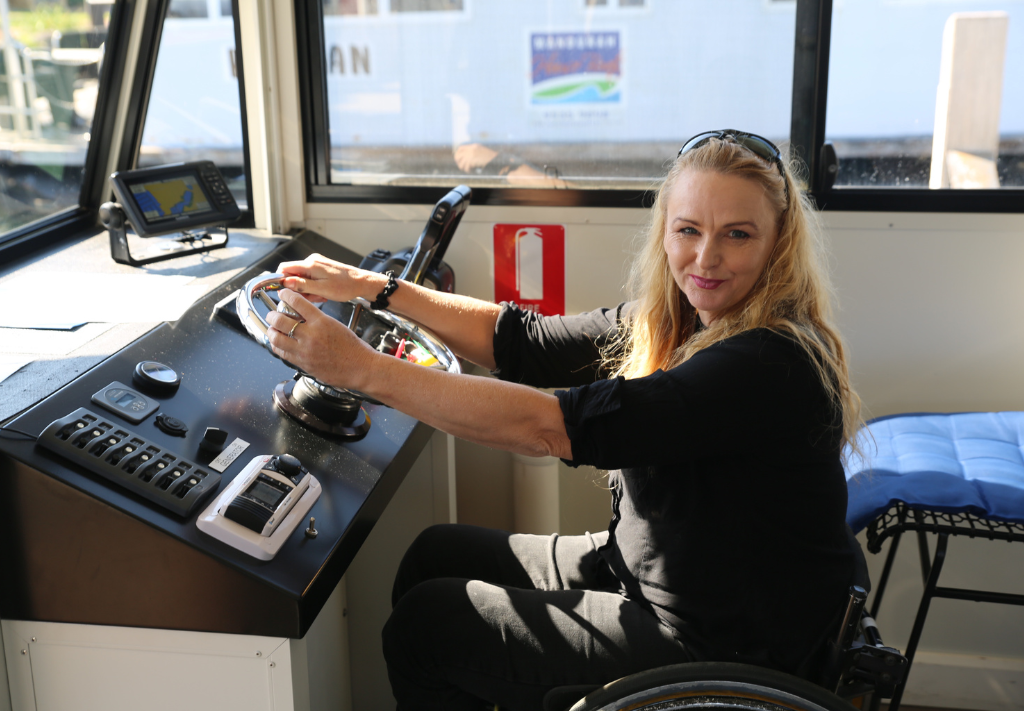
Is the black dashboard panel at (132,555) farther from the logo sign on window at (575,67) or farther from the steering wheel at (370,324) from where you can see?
the logo sign on window at (575,67)

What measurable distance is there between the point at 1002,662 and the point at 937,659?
0.55 feet

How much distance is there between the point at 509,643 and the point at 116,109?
6.51ft

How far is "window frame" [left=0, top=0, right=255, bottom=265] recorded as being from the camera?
7.66 ft

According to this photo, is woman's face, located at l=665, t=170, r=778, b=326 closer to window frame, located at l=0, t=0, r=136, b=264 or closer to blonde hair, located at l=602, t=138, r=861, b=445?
blonde hair, located at l=602, t=138, r=861, b=445

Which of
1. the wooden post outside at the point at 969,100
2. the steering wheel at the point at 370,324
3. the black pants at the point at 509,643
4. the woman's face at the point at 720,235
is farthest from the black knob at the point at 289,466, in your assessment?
the wooden post outside at the point at 969,100

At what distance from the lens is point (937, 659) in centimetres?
235

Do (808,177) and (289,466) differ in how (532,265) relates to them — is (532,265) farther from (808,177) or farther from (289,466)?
(289,466)

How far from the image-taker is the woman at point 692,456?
47.5 inches

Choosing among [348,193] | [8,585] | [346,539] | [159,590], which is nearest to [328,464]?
[346,539]

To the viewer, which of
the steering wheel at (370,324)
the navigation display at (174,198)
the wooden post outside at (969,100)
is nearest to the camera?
the steering wheel at (370,324)

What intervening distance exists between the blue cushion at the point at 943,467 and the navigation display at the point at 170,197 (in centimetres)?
166

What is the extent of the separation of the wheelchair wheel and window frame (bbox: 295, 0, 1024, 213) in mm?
1454

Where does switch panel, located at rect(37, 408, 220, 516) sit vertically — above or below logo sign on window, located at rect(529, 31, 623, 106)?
below

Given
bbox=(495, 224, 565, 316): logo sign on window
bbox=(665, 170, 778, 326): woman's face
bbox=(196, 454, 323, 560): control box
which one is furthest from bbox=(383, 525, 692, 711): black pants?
bbox=(495, 224, 565, 316): logo sign on window
